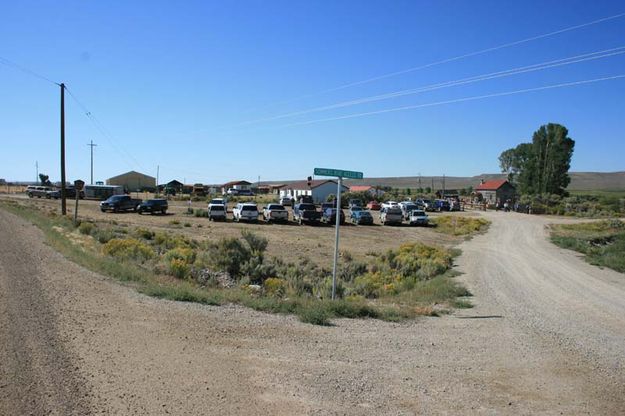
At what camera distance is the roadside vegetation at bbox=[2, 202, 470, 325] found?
10.7 m

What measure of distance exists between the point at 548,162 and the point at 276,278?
293 feet

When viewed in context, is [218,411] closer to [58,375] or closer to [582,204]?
[58,375]

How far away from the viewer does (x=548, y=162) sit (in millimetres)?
94562

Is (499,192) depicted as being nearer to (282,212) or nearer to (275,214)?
(282,212)

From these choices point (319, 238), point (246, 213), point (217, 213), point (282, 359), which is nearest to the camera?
point (282, 359)

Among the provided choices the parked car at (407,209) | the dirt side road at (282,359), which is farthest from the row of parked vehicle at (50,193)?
the dirt side road at (282,359)

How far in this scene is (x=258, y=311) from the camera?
10148 mm

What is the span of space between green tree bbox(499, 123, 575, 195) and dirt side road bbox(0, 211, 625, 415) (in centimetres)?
9037

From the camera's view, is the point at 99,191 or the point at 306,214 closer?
the point at 306,214

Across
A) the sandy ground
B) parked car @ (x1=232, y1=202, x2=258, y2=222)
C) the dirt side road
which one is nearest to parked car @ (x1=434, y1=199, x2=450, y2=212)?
the sandy ground

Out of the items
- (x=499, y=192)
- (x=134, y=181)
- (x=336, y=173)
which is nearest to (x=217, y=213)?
(x=336, y=173)

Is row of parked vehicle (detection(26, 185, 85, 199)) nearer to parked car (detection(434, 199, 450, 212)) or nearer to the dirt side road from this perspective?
parked car (detection(434, 199, 450, 212))

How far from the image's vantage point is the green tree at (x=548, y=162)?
94.1 m

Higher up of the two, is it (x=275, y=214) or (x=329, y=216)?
(x=275, y=214)
